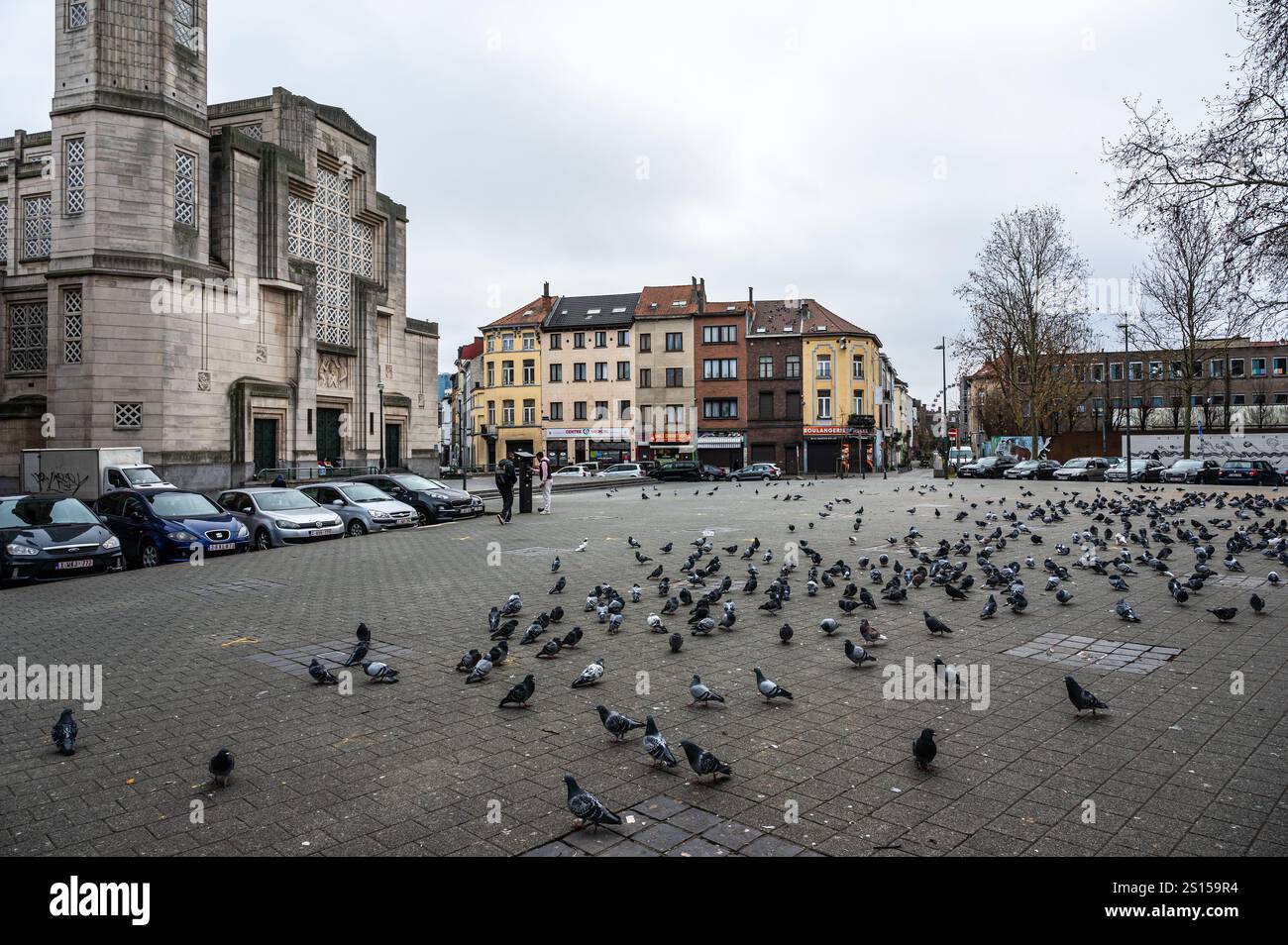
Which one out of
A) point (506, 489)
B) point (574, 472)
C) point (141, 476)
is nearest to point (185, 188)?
point (141, 476)

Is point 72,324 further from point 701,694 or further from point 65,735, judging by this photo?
point 701,694

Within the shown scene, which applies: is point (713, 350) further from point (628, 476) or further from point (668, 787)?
point (668, 787)

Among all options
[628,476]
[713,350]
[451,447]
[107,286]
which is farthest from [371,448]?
[451,447]

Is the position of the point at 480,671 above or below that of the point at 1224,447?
below

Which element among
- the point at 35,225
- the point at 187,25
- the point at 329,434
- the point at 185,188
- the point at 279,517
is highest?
the point at 187,25

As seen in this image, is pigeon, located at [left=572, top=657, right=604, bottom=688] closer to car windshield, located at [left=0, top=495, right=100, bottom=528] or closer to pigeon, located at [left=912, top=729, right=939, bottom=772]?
pigeon, located at [left=912, top=729, right=939, bottom=772]

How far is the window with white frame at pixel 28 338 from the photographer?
34.5 m

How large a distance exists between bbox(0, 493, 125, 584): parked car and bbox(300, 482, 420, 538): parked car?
5.90m

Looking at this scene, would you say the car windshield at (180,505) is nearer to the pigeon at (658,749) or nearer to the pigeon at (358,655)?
the pigeon at (358,655)

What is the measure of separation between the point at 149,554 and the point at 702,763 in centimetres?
1557

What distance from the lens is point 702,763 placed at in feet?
14.2

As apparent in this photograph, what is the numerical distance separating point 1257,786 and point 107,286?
34.6 m

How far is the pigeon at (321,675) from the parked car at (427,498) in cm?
1657
